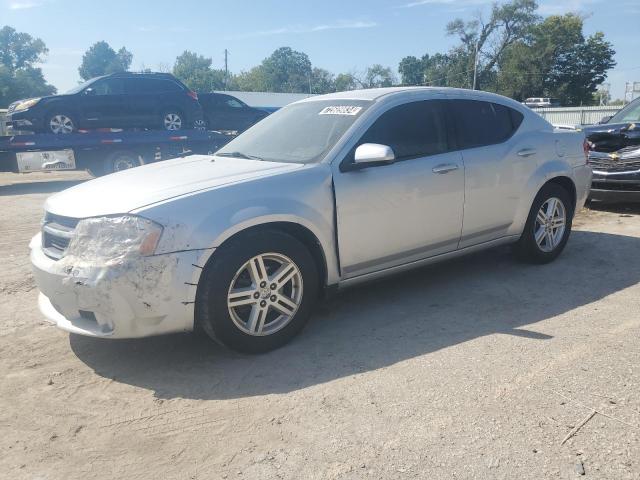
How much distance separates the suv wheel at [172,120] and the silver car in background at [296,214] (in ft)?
32.3

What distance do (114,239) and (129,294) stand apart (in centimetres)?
33

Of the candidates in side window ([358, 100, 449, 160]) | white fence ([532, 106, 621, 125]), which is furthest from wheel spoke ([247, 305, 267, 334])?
white fence ([532, 106, 621, 125])

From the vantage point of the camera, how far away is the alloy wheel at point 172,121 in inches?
558

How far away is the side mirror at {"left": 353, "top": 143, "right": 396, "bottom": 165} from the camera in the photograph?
382 cm

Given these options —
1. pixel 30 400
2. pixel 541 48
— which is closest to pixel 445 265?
pixel 30 400

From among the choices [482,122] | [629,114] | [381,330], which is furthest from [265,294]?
[629,114]

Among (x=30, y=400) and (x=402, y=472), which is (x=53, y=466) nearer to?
(x=30, y=400)

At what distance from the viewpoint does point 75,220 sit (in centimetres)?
343

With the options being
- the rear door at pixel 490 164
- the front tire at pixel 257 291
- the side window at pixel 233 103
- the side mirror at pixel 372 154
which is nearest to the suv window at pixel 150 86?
the side window at pixel 233 103

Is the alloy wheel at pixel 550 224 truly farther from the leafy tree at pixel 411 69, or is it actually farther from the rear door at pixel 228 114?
the leafy tree at pixel 411 69

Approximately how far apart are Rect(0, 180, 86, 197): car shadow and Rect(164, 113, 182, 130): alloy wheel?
2779mm

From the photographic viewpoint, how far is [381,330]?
4.01 m

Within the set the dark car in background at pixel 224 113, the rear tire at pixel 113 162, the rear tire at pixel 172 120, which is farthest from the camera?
the dark car in background at pixel 224 113

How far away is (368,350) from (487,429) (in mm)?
1102
